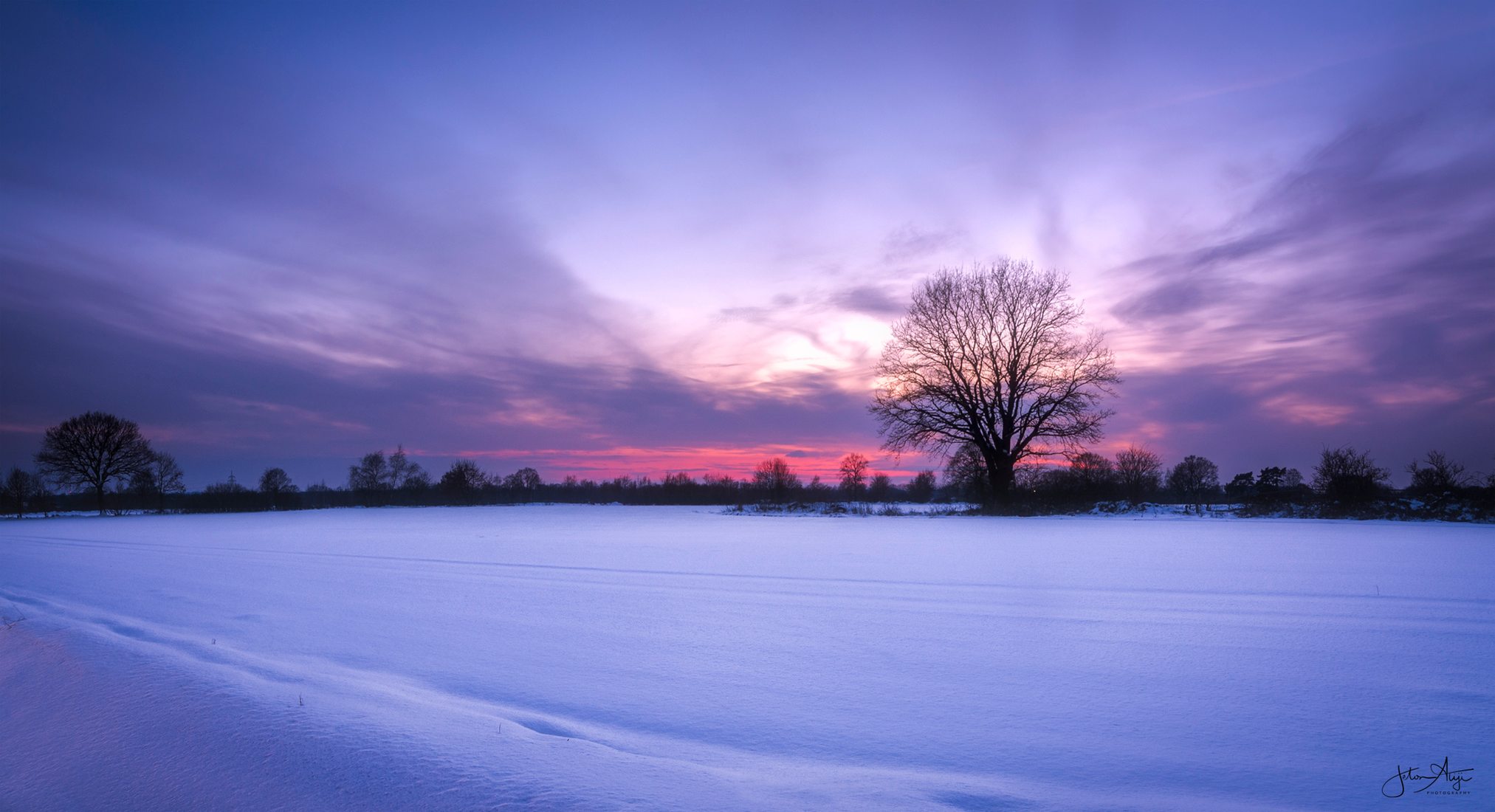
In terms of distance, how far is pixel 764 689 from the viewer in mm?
4023

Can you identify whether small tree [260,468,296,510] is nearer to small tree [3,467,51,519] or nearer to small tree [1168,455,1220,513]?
small tree [3,467,51,519]

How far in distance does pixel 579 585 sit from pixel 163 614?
4.21 metres

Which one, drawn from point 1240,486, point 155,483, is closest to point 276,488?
point 155,483

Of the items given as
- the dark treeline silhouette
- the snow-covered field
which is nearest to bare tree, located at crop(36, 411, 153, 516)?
the dark treeline silhouette

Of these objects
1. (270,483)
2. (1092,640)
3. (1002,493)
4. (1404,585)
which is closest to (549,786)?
(1092,640)

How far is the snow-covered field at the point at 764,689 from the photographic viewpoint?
2.73 m

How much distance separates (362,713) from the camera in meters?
3.53

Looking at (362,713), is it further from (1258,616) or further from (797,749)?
(1258,616)

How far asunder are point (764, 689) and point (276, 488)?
228ft
